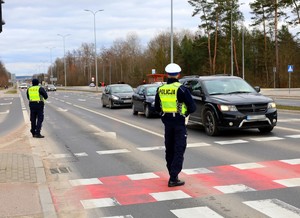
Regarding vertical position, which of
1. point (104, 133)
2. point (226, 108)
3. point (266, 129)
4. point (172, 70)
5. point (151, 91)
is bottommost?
point (104, 133)

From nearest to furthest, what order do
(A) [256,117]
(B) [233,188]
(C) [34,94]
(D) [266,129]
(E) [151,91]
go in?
(B) [233,188]
(A) [256,117]
(D) [266,129]
(C) [34,94]
(E) [151,91]

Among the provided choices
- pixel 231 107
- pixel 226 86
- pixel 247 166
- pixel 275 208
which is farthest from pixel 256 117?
pixel 275 208

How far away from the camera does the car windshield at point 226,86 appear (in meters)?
13.1

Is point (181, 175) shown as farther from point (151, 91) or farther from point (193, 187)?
point (151, 91)

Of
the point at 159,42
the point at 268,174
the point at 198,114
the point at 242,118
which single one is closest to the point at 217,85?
the point at 198,114

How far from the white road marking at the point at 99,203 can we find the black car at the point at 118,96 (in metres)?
20.3

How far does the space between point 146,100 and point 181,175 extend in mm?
12355

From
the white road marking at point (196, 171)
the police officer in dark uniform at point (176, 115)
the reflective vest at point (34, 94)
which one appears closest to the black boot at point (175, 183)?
the police officer in dark uniform at point (176, 115)

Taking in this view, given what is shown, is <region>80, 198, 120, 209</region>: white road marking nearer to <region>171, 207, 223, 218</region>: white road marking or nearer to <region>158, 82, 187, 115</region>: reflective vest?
<region>171, 207, 223, 218</region>: white road marking

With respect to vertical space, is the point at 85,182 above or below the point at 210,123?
below

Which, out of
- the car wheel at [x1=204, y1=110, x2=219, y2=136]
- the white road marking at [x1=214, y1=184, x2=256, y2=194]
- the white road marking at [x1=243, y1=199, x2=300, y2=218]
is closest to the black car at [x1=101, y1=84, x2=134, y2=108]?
the car wheel at [x1=204, y1=110, x2=219, y2=136]

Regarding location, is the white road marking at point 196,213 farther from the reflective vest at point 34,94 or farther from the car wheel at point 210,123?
the reflective vest at point 34,94

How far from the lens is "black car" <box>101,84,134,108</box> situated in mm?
26375

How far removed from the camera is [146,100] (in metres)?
19.8
